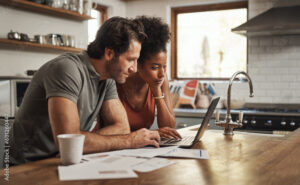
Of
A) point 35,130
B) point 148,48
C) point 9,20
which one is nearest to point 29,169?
point 35,130

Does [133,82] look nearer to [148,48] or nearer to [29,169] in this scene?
[148,48]

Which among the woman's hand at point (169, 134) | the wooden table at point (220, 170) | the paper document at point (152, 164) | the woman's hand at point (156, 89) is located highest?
the woman's hand at point (156, 89)

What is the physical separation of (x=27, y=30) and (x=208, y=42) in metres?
2.36

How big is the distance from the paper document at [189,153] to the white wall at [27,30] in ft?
8.40

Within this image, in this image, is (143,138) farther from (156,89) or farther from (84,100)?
(156,89)

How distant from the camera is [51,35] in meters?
3.91

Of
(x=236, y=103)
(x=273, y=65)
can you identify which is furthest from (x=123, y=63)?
(x=273, y=65)

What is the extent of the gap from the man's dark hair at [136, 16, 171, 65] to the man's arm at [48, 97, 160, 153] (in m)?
0.83

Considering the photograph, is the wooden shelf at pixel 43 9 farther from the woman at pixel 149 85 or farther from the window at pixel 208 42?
the woman at pixel 149 85

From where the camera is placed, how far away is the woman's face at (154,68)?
2.33 m

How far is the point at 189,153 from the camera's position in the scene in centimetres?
157

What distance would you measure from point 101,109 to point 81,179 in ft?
3.11

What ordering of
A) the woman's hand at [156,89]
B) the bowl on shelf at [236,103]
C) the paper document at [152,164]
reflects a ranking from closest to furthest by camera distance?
the paper document at [152,164]
the woman's hand at [156,89]
the bowl on shelf at [236,103]

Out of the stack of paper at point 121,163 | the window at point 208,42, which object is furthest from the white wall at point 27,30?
the stack of paper at point 121,163
